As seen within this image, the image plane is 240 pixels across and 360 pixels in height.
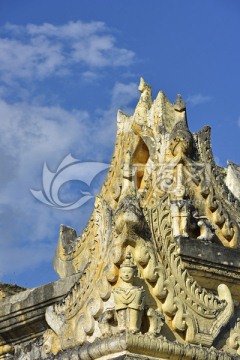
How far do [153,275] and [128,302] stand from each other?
383 mm

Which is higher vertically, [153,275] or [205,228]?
[205,228]

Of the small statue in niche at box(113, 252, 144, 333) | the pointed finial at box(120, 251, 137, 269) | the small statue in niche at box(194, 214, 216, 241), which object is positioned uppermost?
the small statue in niche at box(194, 214, 216, 241)

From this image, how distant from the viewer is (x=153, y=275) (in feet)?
24.2

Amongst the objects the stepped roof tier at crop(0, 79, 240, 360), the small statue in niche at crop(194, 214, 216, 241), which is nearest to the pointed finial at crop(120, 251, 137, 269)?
the stepped roof tier at crop(0, 79, 240, 360)

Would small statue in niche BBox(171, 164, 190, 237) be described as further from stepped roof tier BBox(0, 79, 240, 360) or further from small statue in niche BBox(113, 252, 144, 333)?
small statue in niche BBox(113, 252, 144, 333)

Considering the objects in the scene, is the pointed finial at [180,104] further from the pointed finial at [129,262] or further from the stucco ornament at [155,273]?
the pointed finial at [129,262]

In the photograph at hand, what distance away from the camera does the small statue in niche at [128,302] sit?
708cm

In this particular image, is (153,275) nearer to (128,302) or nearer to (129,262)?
(129,262)

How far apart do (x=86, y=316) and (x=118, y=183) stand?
247 cm

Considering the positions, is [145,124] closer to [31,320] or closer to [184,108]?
[184,108]

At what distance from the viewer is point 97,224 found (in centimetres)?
809

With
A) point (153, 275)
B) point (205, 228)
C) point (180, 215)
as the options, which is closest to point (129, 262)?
point (153, 275)

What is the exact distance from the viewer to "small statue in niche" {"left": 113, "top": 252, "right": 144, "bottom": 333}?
7.08 meters

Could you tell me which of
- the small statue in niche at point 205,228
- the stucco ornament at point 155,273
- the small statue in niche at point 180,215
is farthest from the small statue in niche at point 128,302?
the small statue in niche at point 205,228
